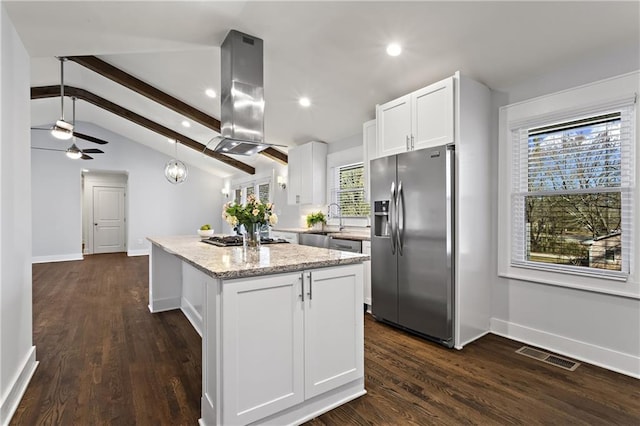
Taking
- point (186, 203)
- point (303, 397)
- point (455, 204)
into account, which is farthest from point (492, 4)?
point (186, 203)

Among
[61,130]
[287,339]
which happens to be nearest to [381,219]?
[287,339]

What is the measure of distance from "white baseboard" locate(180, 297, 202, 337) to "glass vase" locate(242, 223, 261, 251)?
104cm

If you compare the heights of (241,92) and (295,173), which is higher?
(241,92)

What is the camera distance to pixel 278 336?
182cm

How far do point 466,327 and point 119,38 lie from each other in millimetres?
3900

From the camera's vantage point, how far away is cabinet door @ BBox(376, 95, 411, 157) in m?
3.20

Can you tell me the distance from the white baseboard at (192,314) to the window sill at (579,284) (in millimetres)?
2981

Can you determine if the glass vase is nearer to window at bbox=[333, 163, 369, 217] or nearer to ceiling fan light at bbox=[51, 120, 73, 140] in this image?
window at bbox=[333, 163, 369, 217]

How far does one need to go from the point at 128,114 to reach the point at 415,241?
646cm

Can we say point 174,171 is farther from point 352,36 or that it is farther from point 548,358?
point 548,358

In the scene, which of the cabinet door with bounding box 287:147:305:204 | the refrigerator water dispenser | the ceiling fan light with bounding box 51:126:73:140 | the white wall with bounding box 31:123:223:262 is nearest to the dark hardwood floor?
the refrigerator water dispenser

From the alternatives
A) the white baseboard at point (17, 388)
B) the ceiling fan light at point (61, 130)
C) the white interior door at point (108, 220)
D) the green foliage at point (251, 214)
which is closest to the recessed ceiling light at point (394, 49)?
the green foliage at point (251, 214)

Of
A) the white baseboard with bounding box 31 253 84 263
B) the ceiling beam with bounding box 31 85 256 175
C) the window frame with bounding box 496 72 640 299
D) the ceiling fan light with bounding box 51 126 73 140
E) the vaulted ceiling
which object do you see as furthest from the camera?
the white baseboard with bounding box 31 253 84 263

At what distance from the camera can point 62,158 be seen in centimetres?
785
